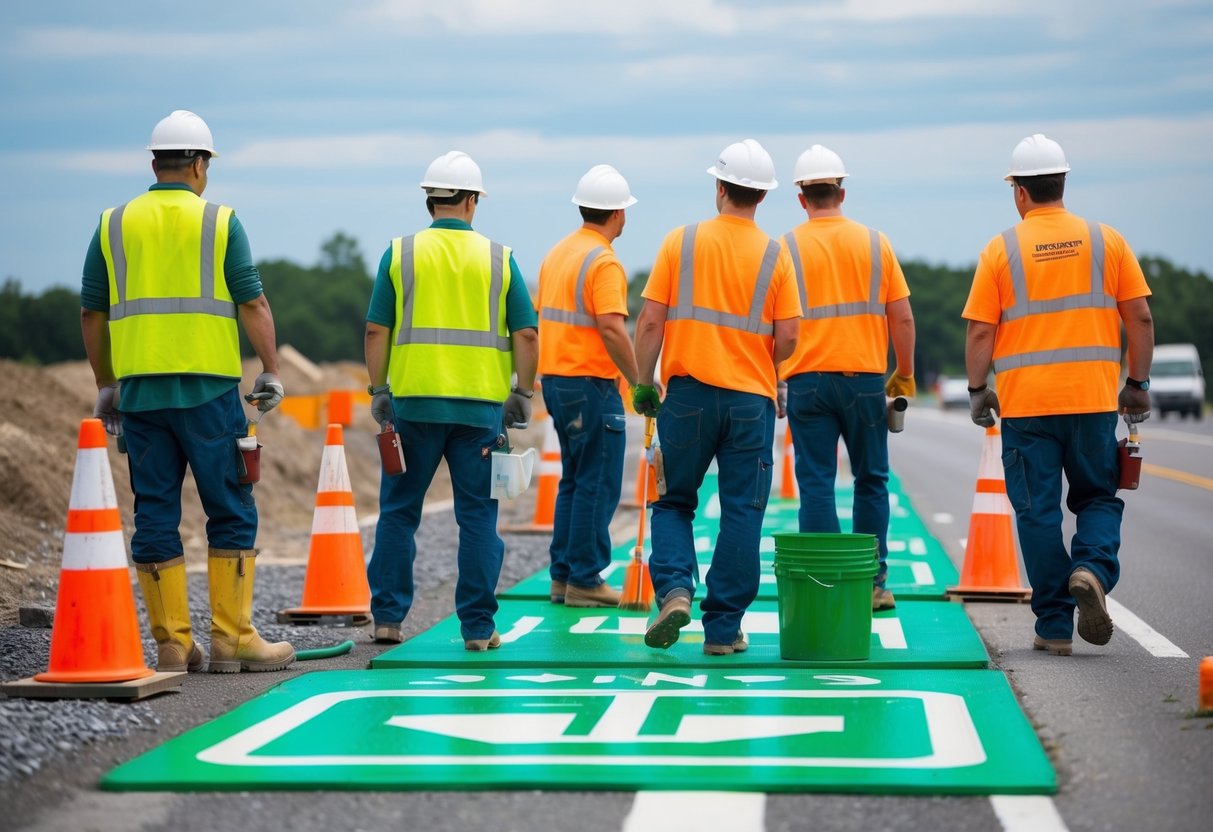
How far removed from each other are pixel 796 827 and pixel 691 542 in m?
3.21

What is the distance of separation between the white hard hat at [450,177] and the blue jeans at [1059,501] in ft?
9.26

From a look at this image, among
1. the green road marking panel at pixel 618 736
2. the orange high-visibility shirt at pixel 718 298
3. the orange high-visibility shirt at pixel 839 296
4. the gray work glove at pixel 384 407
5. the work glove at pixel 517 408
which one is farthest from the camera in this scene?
the orange high-visibility shirt at pixel 839 296

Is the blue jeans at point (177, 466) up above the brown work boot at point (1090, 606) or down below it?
above

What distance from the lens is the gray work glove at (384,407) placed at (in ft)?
25.7

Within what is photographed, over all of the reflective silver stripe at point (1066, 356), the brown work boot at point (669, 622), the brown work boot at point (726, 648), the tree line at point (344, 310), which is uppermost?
the tree line at point (344, 310)

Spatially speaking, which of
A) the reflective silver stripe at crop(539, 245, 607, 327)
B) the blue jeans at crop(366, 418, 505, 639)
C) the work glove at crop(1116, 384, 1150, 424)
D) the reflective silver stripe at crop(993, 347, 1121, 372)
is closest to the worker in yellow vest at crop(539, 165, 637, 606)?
the reflective silver stripe at crop(539, 245, 607, 327)

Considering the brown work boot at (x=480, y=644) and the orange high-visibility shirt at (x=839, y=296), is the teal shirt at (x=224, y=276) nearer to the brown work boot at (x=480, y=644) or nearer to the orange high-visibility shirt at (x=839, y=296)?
the brown work boot at (x=480, y=644)

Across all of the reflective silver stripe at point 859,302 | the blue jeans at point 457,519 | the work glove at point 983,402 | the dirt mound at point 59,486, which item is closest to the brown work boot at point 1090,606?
the work glove at point 983,402

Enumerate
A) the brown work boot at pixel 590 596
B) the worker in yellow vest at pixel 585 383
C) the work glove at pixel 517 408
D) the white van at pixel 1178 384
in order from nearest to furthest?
the work glove at pixel 517 408, the worker in yellow vest at pixel 585 383, the brown work boot at pixel 590 596, the white van at pixel 1178 384

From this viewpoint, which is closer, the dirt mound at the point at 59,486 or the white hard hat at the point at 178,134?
the white hard hat at the point at 178,134

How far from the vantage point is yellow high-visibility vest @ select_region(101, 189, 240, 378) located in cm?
698

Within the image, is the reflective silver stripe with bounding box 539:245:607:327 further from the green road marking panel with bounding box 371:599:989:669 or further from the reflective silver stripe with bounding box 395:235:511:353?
the green road marking panel with bounding box 371:599:989:669

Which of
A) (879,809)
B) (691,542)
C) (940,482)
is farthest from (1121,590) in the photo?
(940,482)

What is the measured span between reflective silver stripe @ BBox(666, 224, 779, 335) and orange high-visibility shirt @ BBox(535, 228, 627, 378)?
153cm
